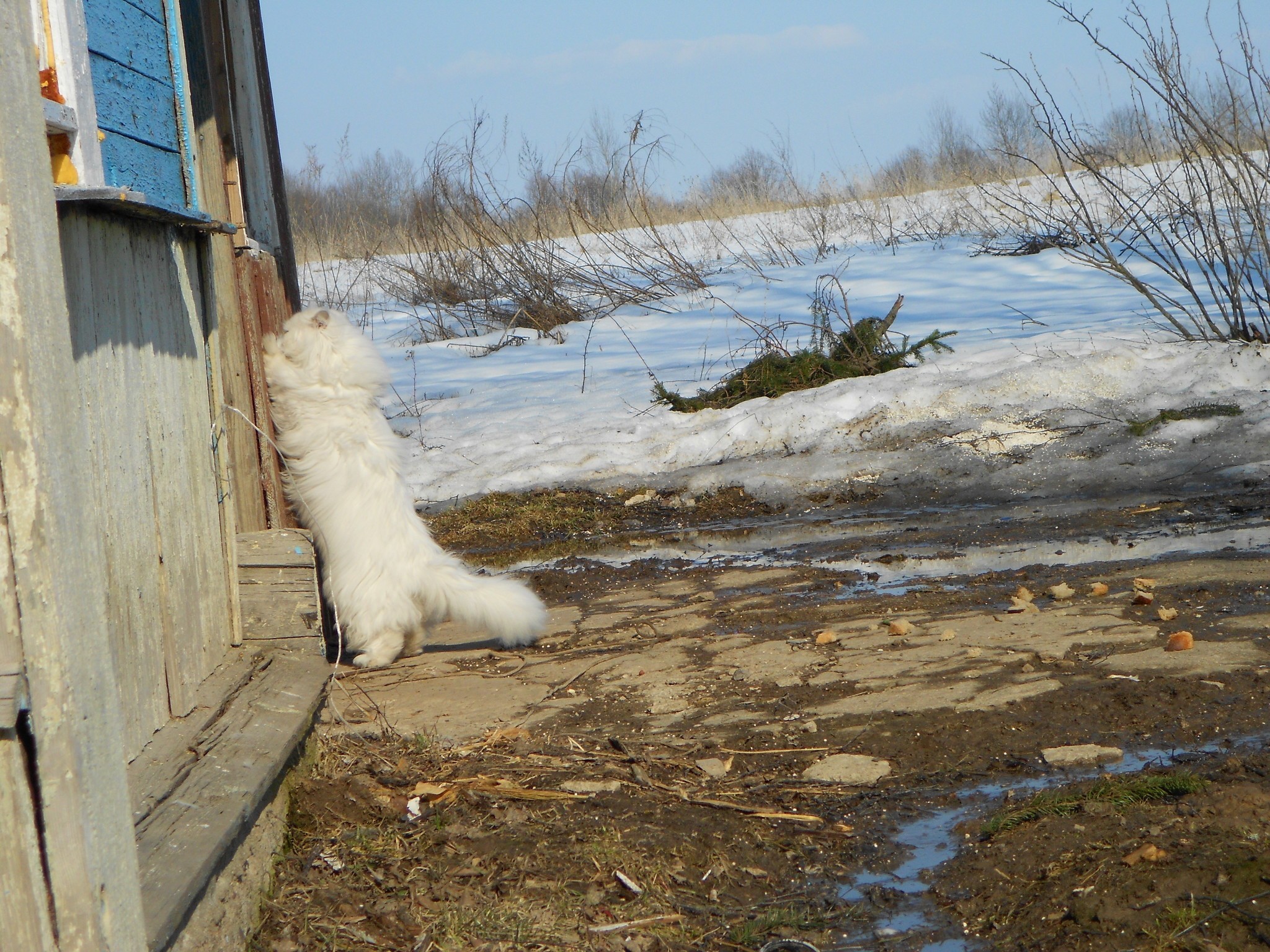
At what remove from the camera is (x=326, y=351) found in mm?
4309

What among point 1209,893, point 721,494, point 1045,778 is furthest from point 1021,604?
point 721,494

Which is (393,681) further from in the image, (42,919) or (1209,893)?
(1209,893)

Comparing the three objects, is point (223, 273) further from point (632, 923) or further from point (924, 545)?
point (924, 545)

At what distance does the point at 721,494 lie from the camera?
7180mm

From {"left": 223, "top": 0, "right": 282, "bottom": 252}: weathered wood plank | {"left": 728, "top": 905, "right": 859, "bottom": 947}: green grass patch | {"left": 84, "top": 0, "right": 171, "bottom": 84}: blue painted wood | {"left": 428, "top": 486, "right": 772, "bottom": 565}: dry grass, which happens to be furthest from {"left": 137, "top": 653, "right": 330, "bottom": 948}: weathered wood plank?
{"left": 428, "top": 486, "right": 772, "bottom": 565}: dry grass

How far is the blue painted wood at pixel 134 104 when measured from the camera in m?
2.56

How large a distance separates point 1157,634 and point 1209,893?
202cm

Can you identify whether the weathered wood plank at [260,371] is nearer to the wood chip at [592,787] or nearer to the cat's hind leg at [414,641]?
the cat's hind leg at [414,641]

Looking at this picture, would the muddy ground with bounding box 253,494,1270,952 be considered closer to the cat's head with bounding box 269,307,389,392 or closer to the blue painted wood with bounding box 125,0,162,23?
the cat's head with bounding box 269,307,389,392

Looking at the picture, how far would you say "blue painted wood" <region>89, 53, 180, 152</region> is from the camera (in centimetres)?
256

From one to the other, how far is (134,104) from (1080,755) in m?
3.19

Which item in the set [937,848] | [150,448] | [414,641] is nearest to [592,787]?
[937,848]

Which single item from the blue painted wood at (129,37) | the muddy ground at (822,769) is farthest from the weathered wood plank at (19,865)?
the blue painted wood at (129,37)

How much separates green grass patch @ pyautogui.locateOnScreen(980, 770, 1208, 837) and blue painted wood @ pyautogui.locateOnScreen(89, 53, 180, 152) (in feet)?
9.23
